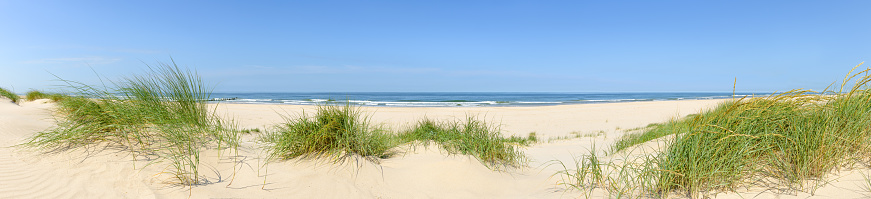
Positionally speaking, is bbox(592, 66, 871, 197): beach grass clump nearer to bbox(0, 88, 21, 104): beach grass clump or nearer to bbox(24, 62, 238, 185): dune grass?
bbox(24, 62, 238, 185): dune grass

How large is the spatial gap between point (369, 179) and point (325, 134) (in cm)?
73

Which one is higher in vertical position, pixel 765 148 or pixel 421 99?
pixel 765 148

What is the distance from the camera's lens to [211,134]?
4168mm

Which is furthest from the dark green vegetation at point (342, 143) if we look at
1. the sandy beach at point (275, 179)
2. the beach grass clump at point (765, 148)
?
the beach grass clump at point (765, 148)

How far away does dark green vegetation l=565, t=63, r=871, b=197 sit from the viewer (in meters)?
2.88

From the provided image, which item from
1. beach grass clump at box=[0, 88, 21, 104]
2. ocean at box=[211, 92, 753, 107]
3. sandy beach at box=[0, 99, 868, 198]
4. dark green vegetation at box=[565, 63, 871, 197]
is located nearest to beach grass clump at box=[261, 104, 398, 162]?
sandy beach at box=[0, 99, 868, 198]

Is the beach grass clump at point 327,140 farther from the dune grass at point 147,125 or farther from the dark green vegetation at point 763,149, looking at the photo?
the dark green vegetation at point 763,149

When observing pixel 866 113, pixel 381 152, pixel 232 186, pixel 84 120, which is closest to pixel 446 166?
pixel 381 152

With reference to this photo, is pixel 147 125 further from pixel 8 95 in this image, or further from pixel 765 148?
pixel 8 95

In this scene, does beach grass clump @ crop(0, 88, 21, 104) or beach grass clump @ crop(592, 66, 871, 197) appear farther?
beach grass clump @ crop(0, 88, 21, 104)

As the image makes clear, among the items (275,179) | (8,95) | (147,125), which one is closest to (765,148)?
(275,179)

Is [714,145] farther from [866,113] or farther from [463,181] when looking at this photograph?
[463,181]

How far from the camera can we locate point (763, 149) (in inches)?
118

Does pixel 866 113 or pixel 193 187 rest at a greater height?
pixel 866 113
